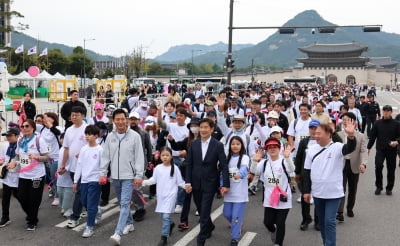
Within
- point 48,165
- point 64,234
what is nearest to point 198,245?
point 64,234

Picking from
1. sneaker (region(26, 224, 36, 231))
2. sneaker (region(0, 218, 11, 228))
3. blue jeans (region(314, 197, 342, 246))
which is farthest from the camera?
sneaker (region(0, 218, 11, 228))

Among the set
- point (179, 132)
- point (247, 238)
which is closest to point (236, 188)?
point (247, 238)

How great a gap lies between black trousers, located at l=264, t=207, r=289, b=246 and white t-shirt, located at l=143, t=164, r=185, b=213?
1.25 m

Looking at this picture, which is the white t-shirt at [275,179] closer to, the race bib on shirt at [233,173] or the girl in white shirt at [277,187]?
the girl in white shirt at [277,187]

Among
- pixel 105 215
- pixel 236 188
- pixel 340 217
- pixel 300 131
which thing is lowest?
pixel 105 215

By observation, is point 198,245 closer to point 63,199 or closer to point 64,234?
point 64,234

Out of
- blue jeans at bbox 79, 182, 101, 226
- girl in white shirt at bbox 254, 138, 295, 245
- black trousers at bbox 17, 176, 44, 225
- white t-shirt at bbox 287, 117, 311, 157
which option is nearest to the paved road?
black trousers at bbox 17, 176, 44, 225

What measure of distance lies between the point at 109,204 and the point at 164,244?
7.66ft

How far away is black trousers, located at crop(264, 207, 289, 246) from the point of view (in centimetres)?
521

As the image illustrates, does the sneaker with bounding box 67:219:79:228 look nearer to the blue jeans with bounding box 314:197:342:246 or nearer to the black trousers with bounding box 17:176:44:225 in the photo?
the black trousers with bounding box 17:176:44:225

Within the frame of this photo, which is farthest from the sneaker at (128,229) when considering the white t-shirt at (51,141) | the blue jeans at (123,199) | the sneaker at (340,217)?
the sneaker at (340,217)

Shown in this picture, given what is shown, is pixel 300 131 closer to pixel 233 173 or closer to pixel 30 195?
pixel 233 173

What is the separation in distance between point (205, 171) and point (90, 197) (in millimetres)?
1728

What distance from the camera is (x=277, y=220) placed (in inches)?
207
